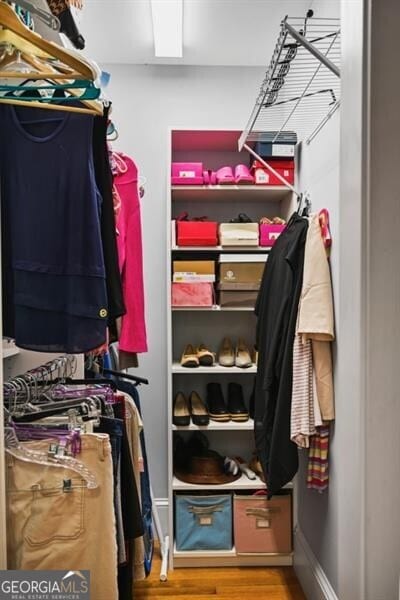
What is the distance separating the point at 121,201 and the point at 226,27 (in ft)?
4.10

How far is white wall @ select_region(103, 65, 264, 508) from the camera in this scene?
102 inches

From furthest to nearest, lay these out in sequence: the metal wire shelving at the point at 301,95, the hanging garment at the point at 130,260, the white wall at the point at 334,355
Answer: the metal wire shelving at the point at 301,95, the white wall at the point at 334,355, the hanging garment at the point at 130,260

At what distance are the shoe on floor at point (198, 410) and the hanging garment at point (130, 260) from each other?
767 mm

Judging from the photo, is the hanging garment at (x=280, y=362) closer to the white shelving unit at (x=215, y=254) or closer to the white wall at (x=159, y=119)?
the white shelving unit at (x=215, y=254)

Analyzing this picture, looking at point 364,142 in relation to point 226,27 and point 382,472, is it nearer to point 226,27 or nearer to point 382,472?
point 382,472

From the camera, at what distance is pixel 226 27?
89.6 inches

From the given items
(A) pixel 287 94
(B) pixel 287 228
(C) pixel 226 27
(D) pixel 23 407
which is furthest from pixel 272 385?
(C) pixel 226 27

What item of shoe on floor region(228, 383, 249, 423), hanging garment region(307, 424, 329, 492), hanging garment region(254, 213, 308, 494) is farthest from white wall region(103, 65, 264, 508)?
hanging garment region(307, 424, 329, 492)

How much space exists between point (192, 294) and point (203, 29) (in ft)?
4.48

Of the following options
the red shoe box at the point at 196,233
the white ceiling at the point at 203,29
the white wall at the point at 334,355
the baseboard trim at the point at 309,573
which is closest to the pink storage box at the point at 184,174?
the red shoe box at the point at 196,233

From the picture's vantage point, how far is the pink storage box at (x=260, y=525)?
2.22 metres

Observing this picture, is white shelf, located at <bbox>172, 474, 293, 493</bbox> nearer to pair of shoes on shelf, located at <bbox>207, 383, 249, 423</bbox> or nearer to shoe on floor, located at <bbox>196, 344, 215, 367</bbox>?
pair of shoes on shelf, located at <bbox>207, 383, 249, 423</bbox>

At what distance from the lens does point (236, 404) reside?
239 cm

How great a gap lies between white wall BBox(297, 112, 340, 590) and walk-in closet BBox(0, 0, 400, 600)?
2 cm
